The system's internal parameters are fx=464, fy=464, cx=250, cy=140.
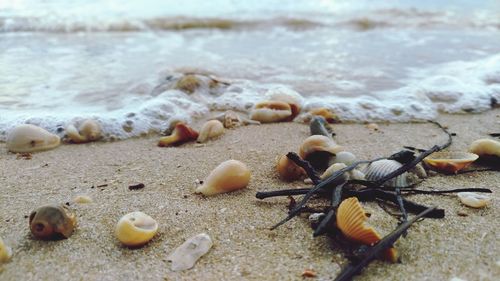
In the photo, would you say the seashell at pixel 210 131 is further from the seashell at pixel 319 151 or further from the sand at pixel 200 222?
the seashell at pixel 319 151

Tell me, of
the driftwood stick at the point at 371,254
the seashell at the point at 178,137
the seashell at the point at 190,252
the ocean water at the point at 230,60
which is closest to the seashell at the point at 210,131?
the seashell at the point at 178,137

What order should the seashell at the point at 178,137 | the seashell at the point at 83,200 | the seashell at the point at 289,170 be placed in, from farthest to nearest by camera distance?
the seashell at the point at 178,137, the seashell at the point at 289,170, the seashell at the point at 83,200

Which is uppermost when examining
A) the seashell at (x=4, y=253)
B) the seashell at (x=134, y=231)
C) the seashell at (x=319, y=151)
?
the seashell at (x=319, y=151)

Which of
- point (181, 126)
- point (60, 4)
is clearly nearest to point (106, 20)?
point (60, 4)

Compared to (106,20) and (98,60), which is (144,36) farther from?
(98,60)

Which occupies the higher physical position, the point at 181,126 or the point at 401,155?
the point at 401,155

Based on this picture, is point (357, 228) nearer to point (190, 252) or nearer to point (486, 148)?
point (190, 252)
